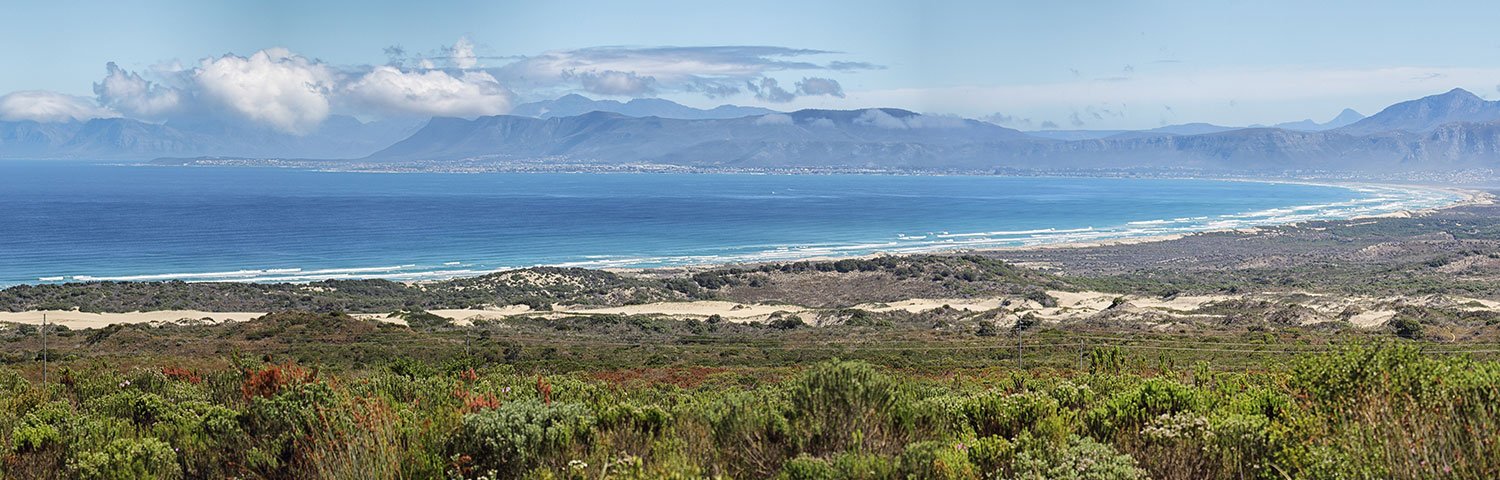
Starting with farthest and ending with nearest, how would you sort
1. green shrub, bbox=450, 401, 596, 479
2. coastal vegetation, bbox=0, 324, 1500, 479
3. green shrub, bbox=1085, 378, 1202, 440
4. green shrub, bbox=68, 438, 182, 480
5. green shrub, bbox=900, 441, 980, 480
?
green shrub, bbox=1085, 378, 1202, 440 → green shrub, bbox=68, 438, 182, 480 → green shrub, bbox=450, 401, 596, 479 → green shrub, bbox=900, 441, 980, 480 → coastal vegetation, bbox=0, 324, 1500, 479

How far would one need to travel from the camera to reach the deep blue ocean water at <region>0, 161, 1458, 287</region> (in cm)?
6750

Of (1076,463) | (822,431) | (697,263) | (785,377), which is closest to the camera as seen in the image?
(1076,463)

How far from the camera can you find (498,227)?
318 ft

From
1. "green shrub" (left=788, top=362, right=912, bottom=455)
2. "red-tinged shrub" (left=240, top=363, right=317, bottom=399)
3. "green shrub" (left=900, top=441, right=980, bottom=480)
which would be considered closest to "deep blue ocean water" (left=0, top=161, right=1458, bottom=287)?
"red-tinged shrub" (left=240, top=363, right=317, bottom=399)

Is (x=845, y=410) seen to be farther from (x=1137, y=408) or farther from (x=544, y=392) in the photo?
(x=544, y=392)

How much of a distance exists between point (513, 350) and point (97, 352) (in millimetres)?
11344

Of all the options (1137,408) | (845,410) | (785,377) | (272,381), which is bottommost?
(785,377)

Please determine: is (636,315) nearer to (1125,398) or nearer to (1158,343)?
(1158,343)

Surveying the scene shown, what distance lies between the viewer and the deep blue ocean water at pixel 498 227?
2657 inches

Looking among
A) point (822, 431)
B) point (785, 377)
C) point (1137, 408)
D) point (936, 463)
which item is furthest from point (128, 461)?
point (785, 377)

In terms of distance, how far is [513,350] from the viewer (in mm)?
28875

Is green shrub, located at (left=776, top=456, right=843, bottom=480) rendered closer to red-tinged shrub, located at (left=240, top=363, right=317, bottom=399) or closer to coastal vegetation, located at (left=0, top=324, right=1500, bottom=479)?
coastal vegetation, located at (left=0, top=324, right=1500, bottom=479)

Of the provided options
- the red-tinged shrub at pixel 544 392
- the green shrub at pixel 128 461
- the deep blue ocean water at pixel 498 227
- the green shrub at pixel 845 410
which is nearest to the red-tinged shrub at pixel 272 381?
the green shrub at pixel 128 461

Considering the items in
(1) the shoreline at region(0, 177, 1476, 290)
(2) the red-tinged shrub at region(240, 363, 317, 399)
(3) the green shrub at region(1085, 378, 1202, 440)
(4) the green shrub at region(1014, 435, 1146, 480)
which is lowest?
(1) the shoreline at region(0, 177, 1476, 290)
